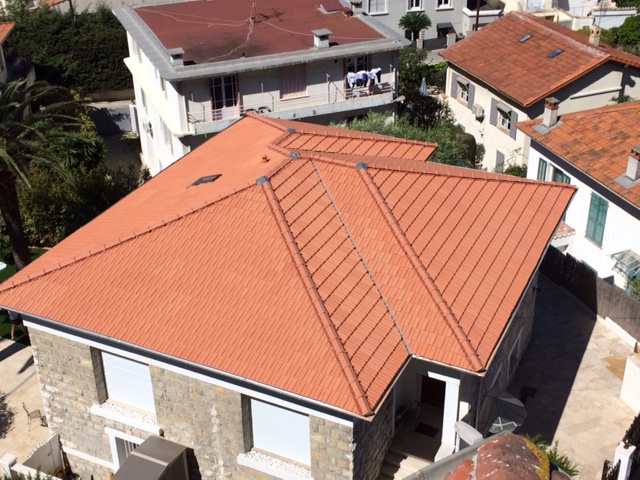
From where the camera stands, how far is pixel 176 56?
3812 centimetres

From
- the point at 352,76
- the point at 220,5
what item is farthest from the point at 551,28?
the point at 220,5

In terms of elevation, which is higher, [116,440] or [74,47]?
[74,47]

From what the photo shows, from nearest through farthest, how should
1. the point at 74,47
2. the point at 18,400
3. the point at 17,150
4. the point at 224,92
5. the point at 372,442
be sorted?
the point at 372,442 → the point at 18,400 → the point at 17,150 → the point at 224,92 → the point at 74,47

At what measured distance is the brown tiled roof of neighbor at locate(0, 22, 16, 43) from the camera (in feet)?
165

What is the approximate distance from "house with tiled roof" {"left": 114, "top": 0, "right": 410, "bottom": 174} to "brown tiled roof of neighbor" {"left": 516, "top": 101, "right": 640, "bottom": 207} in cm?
908

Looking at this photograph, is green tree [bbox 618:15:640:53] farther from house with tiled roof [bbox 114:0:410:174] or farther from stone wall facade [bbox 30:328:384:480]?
stone wall facade [bbox 30:328:384:480]

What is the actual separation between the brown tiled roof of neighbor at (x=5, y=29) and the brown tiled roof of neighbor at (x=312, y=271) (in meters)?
29.4

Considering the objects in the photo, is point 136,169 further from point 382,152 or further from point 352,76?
point 382,152

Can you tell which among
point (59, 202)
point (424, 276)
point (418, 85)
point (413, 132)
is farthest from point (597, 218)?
point (418, 85)

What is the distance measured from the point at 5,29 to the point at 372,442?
4099 cm

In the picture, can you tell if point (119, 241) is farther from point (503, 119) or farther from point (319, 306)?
point (503, 119)

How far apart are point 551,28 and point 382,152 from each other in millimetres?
25131

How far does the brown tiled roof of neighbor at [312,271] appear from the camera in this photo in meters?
19.7

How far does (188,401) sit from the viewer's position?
21.3m
